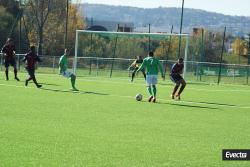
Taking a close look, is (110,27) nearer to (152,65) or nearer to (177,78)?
(177,78)

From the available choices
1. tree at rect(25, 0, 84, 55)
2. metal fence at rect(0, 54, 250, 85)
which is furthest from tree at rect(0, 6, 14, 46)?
metal fence at rect(0, 54, 250, 85)

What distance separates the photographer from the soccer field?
980cm

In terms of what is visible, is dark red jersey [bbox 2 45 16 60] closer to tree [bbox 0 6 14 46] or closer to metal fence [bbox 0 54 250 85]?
metal fence [bbox 0 54 250 85]

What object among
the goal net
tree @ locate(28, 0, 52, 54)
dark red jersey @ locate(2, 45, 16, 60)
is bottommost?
the goal net

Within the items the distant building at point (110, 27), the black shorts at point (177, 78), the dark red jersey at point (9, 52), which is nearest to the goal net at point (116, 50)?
the distant building at point (110, 27)

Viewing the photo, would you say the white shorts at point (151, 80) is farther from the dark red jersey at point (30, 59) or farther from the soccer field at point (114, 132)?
the dark red jersey at point (30, 59)

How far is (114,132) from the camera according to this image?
42.0 ft

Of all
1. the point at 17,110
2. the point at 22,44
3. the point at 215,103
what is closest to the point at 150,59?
the point at 215,103

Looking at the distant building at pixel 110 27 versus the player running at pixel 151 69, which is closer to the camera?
the player running at pixel 151 69

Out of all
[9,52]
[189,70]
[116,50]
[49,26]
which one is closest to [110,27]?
[49,26]

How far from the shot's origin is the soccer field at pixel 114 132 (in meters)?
9.80

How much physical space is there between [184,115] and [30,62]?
34.1 feet

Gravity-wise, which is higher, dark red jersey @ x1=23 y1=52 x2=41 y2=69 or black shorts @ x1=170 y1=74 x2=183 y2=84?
dark red jersey @ x1=23 y1=52 x2=41 y2=69

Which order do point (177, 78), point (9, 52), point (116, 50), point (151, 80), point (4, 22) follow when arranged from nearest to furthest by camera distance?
point (151, 80)
point (177, 78)
point (9, 52)
point (116, 50)
point (4, 22)
